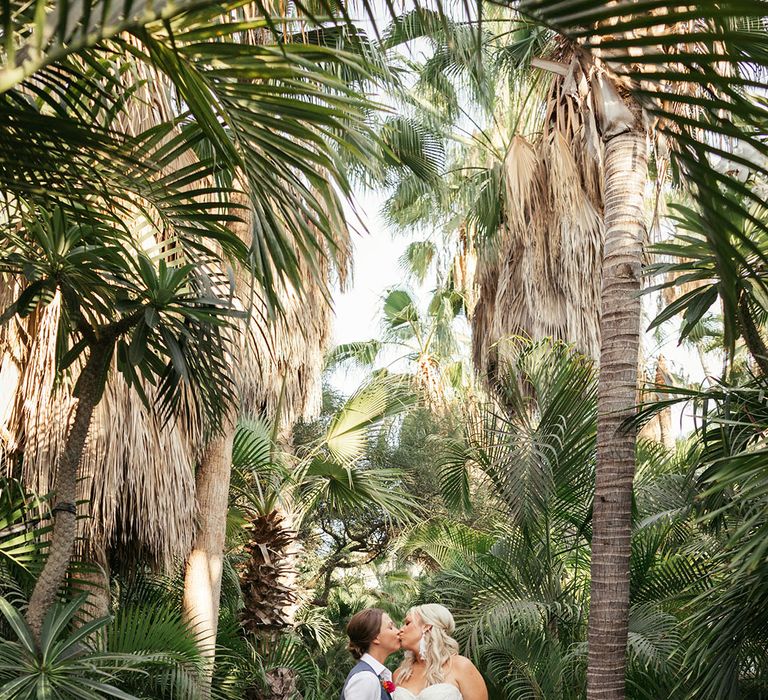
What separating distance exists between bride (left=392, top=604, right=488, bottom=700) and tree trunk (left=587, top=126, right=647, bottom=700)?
74 cm

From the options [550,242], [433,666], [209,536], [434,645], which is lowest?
[433,666]

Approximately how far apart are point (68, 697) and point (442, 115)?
9458 millimetres

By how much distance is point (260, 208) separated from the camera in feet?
8.46

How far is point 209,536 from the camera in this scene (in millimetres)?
7801

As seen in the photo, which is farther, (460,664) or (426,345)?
(426,345)

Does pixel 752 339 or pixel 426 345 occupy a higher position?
pixel 426 345

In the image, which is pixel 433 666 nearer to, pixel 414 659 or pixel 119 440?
pixel 414 659

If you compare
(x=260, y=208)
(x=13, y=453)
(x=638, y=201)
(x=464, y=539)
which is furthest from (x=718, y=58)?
(x=464, y=539)

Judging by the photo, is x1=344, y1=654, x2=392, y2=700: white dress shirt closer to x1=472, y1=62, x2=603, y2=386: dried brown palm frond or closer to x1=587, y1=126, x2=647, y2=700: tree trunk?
x1=587, y1=126, x2=647, y2=700: tree trunk

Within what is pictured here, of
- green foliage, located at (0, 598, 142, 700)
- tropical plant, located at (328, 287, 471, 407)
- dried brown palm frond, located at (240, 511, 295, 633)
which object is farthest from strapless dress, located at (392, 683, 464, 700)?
tropical plant, located at (328, 287, 471, 407)

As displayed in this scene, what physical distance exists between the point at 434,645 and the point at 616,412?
185 centimetres

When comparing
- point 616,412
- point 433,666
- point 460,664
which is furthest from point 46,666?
point 616,412

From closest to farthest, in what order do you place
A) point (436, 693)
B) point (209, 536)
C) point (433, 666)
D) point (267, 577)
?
point (436, 693), point (433, 666), point (209, 536), point (267, 577)

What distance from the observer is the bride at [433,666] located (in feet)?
17.8
